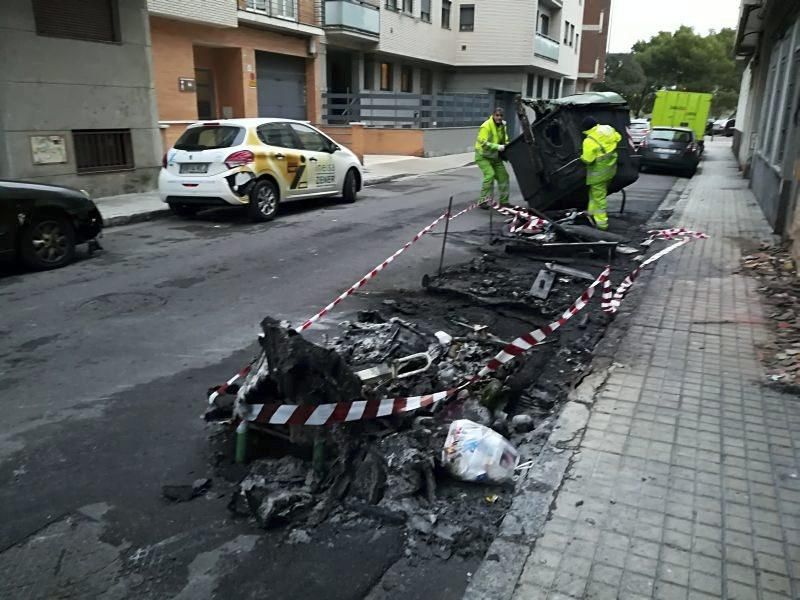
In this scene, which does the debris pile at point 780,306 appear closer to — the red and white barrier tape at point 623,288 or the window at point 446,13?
the red and white barrier tape at point 623,288

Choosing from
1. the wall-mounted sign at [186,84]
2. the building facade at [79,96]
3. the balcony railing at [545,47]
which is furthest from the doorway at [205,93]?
the balcony railing at [545,47]

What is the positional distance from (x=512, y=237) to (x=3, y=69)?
9.23m

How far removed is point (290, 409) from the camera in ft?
11.8

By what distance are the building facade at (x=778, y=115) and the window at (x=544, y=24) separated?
23.7 meters

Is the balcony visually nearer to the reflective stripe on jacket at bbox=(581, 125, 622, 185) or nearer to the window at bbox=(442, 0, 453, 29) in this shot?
the window at bbox=(442, 0, 453, 29)

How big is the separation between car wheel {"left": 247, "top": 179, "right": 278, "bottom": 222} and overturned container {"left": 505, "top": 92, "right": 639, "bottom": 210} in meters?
4.32

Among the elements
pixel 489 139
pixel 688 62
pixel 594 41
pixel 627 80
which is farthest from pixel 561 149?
pixel 688 62

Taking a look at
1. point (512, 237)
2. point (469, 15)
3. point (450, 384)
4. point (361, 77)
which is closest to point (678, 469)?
point (450, 384)

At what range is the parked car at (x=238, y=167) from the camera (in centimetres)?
1101

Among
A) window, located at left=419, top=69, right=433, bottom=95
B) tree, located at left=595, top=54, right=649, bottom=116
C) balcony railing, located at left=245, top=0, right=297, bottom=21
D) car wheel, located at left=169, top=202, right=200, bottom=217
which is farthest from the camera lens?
tree, located at left=595, top=54, right=649, bottom=116

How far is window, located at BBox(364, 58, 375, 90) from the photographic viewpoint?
29753 millimetres

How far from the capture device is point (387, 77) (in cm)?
3172

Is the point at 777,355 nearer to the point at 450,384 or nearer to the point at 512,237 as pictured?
the point at 450,384

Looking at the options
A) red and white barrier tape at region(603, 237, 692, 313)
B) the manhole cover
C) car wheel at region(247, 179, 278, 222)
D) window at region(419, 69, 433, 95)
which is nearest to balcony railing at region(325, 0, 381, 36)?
window at region(419, 69, 433, 95)
